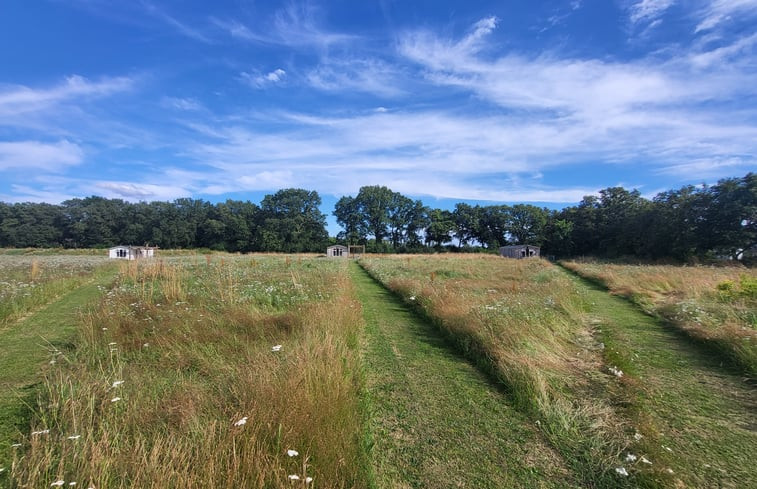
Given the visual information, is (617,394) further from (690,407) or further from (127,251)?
(127,251)

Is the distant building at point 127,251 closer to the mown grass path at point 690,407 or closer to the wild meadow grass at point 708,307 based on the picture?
the wild meadow grass at point 708,307

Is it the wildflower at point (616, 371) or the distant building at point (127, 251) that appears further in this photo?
the distant building at point (127, 251)

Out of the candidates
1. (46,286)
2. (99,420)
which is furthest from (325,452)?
(46,286)

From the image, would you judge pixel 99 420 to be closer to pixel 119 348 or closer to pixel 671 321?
pixel 119 348

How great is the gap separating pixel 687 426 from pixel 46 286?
62.2 ft

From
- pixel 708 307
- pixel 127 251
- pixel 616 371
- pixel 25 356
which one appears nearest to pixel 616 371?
pixel 616 371

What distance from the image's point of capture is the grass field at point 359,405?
270 centimetres

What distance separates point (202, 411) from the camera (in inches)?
133

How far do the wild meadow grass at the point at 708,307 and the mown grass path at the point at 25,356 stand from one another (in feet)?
34.4

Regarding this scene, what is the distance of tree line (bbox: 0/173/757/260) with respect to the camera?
66000 mm

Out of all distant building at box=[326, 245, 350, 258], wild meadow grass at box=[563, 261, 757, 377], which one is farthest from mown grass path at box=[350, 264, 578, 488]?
distant building at box=[326, 245, 350, 258]

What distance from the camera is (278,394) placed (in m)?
3.39

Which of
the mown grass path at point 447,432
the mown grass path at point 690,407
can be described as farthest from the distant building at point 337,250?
the mown grass path at point 447,432

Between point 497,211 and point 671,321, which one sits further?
point 497,211
